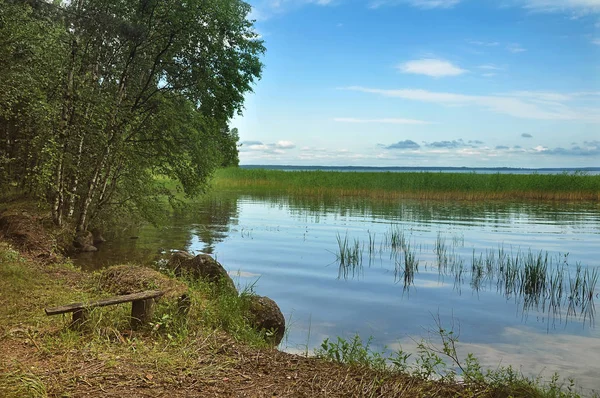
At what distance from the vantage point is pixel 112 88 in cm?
1847

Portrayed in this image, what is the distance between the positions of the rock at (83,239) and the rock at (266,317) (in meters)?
9.83

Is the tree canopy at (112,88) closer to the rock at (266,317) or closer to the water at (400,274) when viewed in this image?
the water at (400,274)

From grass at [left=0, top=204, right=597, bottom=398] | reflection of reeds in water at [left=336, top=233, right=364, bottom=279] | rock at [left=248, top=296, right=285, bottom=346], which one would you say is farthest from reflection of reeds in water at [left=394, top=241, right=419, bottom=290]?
grass at [left=0, top=204, right=597, bottom=398]

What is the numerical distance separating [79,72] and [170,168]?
4916mm

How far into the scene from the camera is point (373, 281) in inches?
571

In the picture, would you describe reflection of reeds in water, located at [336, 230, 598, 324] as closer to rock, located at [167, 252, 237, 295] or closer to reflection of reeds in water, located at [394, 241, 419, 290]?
reflection of reeds in water, located at [394, 241, 419, 290]

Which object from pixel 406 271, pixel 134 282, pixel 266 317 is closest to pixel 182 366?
pixel 266 317

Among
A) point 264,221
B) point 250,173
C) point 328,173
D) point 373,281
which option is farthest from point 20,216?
point 250,173

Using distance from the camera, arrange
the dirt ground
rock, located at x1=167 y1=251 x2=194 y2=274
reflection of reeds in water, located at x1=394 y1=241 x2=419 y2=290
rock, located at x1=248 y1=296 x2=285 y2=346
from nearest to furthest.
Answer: the dirt ground → rock, located at x1=248 y1=296 x2=285 y2=346 → rock, located at x1=167 y1=251 x2=194 y2=274 → reflection of reeds in water, located at x1=394 y1=241 x2=419 y2=290

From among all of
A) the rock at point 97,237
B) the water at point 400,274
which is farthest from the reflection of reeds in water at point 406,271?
the rock at point 97,237

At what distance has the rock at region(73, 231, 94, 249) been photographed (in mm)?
17344

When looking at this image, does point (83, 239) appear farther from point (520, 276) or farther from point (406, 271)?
point (520, 276)

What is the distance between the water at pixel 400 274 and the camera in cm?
966

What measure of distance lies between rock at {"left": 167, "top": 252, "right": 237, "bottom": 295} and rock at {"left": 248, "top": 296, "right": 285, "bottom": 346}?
0.98 m
